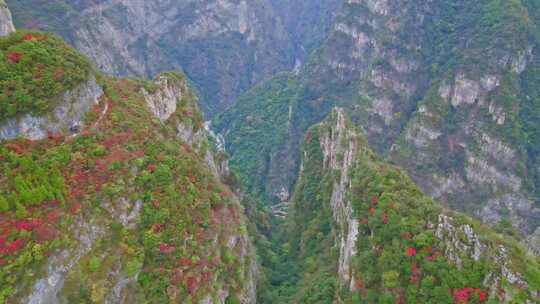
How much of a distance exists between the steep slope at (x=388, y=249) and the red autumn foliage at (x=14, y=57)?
130 ft

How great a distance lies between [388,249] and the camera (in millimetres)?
45094

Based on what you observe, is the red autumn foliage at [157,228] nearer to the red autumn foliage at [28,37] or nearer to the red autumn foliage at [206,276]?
the red autumn foliage at [206,276]

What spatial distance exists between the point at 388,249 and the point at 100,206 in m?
28.7

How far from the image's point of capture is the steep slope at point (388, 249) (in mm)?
36156

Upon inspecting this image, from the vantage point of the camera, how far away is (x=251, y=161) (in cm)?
14312

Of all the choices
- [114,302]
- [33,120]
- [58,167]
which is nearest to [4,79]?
[33,120]

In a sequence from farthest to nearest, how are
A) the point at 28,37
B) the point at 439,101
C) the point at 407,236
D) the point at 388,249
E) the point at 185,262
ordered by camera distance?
the point at 439,101
the point at 28,37
the point at 388,249
the point at 407,236
the point at 185,262

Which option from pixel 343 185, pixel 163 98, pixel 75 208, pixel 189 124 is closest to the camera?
pixel 75 208

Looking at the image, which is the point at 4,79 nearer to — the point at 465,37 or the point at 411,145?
the point at 411,145

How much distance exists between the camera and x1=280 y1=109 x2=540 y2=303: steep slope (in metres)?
36.2

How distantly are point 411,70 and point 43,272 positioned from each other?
118828 mm

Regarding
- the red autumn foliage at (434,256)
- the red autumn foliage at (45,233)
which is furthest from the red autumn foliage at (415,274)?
the red autumn foliage at (45,233)

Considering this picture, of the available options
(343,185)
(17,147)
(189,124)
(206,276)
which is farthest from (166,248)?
(343,185)

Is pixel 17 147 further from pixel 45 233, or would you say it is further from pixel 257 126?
pixel 257 126
